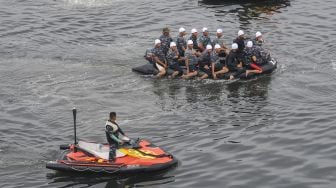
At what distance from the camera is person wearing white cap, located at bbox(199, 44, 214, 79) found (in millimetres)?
32384

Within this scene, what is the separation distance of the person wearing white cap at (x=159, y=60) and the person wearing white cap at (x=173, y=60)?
11.7 inches

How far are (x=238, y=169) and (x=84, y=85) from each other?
1165 centimetres

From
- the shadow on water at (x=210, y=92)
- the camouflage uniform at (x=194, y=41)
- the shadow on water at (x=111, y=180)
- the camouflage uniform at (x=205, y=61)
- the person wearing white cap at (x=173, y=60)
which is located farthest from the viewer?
the camouflage uniform at (x=194, y=41)

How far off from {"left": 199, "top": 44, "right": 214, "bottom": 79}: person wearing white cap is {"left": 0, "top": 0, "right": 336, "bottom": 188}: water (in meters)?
0.54

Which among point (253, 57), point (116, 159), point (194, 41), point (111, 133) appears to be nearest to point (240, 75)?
point (253, 57)

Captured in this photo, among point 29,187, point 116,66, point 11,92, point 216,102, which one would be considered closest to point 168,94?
point 216,102

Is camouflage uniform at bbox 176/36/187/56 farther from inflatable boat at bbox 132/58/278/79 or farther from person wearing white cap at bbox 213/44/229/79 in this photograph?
person wearing white cap at bbox 213/44/229/79

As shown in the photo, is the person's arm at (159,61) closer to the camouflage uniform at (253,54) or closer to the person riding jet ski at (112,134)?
the camouflage uniform at (253,54)

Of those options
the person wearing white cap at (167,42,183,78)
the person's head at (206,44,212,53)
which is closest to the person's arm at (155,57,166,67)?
the person wearing white cap at (167,42,183,78)

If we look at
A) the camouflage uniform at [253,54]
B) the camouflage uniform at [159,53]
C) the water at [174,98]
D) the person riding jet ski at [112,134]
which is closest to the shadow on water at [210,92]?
the water at [174,98]

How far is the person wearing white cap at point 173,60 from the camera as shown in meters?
32.8

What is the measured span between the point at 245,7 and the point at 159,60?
14390 mm

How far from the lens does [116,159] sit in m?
23.2

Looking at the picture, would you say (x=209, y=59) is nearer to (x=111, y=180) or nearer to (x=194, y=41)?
→ (x=194, y=41)
